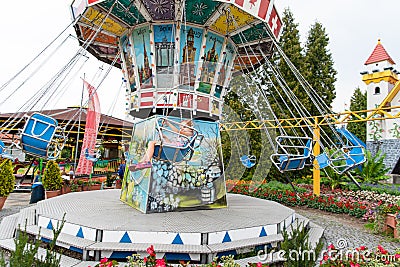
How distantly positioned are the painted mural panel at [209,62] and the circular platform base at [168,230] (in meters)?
3.41

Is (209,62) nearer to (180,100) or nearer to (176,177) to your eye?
(180,100)

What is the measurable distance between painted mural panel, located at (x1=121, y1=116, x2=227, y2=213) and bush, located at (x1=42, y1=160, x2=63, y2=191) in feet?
15.1

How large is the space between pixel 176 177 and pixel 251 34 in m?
4.72

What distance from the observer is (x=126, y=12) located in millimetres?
7746

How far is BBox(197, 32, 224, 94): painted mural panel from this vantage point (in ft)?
26.3

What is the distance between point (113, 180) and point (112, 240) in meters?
11.2

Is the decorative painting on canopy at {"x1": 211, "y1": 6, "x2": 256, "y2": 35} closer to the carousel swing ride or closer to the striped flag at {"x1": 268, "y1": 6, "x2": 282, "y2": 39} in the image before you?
the carousel swing ride

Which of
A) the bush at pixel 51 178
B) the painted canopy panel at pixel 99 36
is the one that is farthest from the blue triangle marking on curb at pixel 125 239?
the bush at pixel 51 178

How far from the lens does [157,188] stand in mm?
6906

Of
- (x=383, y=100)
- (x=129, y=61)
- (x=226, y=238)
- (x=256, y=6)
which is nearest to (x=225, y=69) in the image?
(x=256, y=6)

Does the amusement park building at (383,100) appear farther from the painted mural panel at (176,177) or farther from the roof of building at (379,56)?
the painted mural panel at (176,177)

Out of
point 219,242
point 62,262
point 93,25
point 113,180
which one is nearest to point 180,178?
point 219,242

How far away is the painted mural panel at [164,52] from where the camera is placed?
7816 millimetres

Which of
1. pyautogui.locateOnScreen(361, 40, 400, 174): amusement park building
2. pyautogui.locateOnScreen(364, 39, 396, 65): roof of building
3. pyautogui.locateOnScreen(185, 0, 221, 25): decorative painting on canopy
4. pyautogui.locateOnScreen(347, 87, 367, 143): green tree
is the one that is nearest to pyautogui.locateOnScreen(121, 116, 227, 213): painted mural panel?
pyautogui.locateOnScreen(185, 0, 221, 25): decorative painting on canopy
